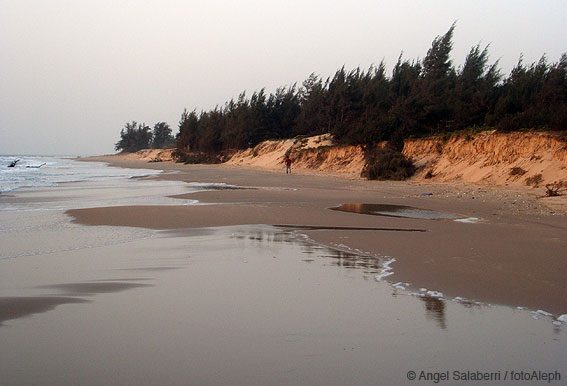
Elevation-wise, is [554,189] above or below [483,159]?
below

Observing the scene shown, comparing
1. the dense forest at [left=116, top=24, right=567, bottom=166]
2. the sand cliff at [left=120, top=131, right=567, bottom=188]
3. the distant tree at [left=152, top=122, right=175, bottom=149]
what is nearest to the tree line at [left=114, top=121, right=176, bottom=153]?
the distant tree at [left=152, top=122, right=175, bottom=149]

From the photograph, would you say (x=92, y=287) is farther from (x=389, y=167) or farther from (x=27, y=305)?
(x=389, y=167)

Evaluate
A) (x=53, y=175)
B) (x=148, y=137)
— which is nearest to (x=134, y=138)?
(x=148, y=137)

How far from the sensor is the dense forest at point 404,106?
26.4 meters

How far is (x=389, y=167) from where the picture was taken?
25484 millimetres

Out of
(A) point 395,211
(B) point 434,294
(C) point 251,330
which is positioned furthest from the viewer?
(A) point 395,211

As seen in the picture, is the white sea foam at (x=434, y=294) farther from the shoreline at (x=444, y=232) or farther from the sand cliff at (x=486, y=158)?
the sand cliff at (x=486, y=158)

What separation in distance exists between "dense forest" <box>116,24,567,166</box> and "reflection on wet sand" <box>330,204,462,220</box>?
11298mm

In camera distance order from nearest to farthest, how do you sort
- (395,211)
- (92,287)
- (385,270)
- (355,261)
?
(92,287) < (385,270) < (355,261) < (395,211)

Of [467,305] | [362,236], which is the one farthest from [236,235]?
[467,305]

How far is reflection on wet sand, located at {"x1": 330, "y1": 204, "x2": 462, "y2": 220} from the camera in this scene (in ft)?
37.3

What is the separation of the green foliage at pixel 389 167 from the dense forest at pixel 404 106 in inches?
157

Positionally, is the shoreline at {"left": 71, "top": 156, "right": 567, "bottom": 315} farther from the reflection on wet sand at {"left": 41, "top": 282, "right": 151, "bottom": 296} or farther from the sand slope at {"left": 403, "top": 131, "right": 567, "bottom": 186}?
the reflection on wet sand at {"left": 41, "top": 282, "right": 151, "bottom": 296}

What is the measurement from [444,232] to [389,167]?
16949 millimetres
